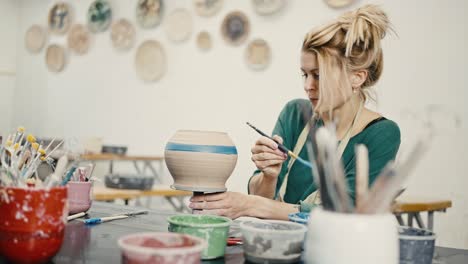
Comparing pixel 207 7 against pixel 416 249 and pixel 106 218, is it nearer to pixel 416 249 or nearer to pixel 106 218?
pixel 106 218

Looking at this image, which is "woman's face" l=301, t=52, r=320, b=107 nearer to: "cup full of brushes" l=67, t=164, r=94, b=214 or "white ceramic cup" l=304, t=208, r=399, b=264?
"cup full of brushes" l=67, t=164, r=94, b=214

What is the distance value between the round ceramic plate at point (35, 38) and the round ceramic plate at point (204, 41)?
252cm

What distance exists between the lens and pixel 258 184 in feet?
6.29

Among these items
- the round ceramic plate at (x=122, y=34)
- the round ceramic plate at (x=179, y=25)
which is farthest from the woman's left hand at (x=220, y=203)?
the round ceramic plate at (x=122, y=34)

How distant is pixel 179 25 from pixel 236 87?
96 centimetres

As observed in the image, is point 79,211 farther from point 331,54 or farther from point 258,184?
point 331,54

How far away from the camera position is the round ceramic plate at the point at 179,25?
16.2ft

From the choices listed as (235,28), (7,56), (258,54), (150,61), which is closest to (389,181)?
(258,54)

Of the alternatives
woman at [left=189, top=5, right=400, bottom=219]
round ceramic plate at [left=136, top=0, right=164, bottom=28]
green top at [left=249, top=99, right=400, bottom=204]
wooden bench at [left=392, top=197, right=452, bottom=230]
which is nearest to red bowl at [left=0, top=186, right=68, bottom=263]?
woman at [left=189, top=5, right=400, bottom=219]

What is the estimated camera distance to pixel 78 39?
233 inches

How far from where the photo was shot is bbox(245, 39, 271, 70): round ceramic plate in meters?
4.36

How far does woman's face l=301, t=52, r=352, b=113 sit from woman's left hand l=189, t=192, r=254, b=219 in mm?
485

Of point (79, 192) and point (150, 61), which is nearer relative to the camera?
point (79, 192)

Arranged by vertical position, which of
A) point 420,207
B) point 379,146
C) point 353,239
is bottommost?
point 420,207
